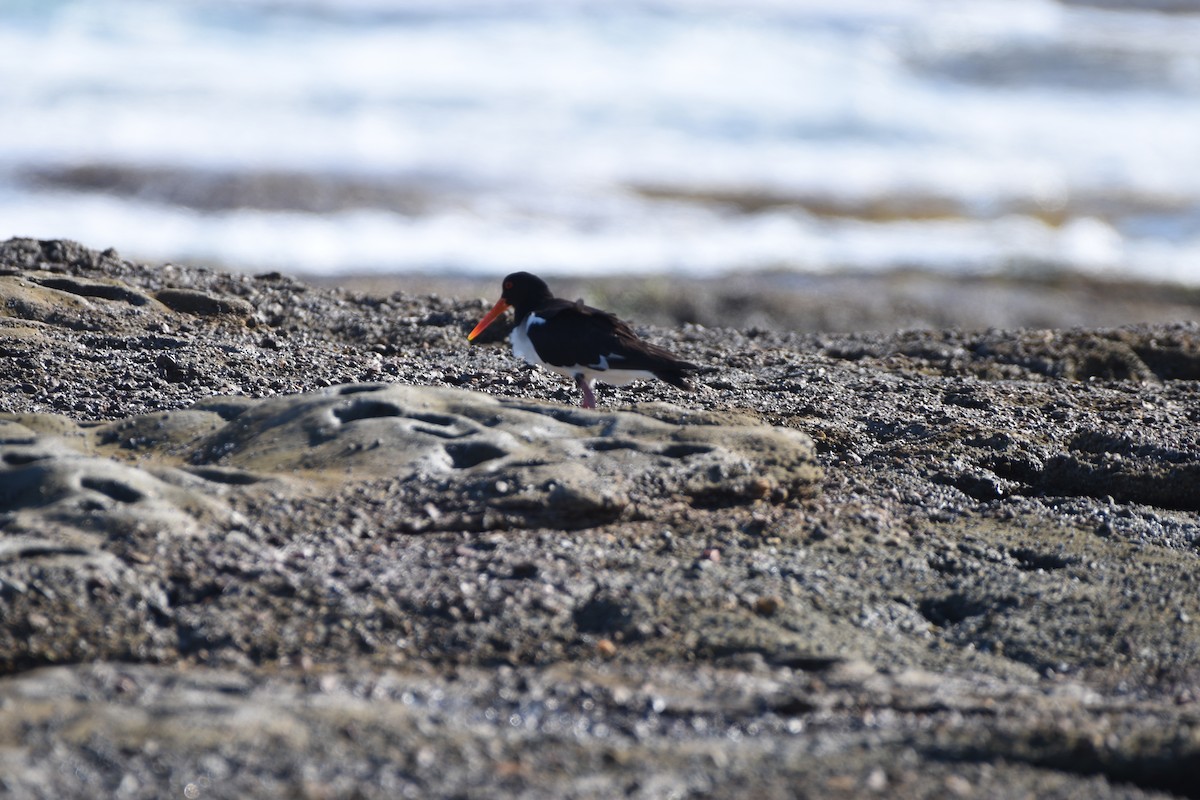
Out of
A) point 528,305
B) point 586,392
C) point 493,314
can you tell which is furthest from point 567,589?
A: point 493,314

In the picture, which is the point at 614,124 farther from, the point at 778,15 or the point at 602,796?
the point at 602,796

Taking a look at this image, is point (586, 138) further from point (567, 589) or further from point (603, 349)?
point (567, 589)

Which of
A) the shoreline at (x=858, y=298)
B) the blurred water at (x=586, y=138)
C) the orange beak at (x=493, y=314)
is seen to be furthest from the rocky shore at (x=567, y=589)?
the blurred water at (x=586, y=138)

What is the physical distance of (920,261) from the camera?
15656mm

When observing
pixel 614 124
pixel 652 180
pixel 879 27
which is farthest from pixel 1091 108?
pixel 652 180

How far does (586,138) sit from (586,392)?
55.9 feet

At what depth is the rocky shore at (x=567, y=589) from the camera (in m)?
3.35

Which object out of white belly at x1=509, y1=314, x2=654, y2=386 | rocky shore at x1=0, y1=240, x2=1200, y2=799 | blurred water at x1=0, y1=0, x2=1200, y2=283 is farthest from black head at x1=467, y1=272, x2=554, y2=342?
blurred water at x1=0, y1=0, x2=1200, y2=283

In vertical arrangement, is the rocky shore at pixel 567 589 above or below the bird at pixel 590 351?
below

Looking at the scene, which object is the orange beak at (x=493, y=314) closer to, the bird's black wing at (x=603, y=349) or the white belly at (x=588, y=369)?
the white belly at (x=588, y=369)

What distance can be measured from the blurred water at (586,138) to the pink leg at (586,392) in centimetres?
768

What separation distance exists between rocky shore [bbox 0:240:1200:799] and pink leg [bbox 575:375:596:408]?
1.06 feet

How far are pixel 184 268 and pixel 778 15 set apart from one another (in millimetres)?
30322

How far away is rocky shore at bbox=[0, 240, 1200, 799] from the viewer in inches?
132
